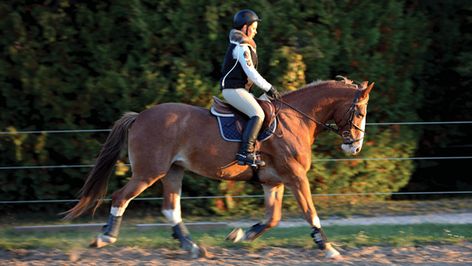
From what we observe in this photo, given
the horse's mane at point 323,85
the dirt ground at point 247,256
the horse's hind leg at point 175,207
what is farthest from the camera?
the horse's mane at point 323,85

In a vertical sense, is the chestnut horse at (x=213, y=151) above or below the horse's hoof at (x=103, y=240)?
above

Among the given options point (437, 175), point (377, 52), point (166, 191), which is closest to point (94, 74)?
point (166, 191)

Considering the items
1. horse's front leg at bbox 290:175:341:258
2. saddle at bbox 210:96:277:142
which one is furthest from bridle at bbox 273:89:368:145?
horse's front leg at bbox 290:175:341:258

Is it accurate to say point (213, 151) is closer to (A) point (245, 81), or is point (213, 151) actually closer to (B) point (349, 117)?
(A) point (245, 81)

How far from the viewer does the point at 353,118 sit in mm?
8109

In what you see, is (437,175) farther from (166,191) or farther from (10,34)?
(10,34)

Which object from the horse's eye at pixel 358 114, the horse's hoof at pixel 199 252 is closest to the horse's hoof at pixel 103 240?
the horse's hoof at pixel 199 252

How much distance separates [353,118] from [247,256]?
1958mm

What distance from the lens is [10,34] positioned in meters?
10.6

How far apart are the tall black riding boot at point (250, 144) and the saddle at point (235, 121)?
12cm

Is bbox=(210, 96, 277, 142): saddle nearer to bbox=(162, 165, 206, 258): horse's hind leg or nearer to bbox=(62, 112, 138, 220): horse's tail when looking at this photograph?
bbox=(162, 165, 206, 258): horse's hind leg

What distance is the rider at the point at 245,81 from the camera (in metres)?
7.79

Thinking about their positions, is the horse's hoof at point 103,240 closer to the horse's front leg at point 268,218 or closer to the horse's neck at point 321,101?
the horse's front leg at point 268,218

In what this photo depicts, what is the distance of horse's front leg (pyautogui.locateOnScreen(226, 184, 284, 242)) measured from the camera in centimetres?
820
